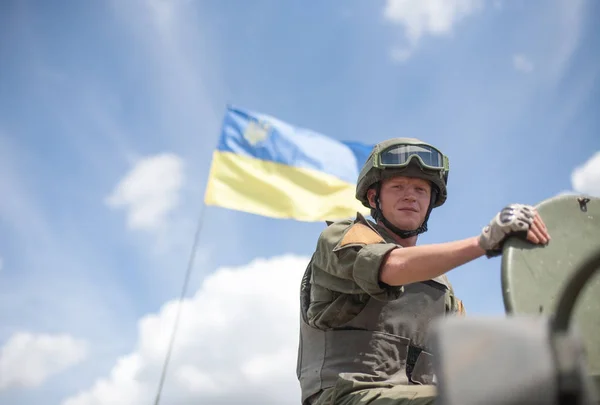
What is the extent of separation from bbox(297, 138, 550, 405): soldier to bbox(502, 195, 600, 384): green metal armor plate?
9.9 inches

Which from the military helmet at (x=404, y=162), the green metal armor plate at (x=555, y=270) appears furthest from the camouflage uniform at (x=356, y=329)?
the green metal armor plate at (x=555, y=270)

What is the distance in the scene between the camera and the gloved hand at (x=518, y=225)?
2.37 m

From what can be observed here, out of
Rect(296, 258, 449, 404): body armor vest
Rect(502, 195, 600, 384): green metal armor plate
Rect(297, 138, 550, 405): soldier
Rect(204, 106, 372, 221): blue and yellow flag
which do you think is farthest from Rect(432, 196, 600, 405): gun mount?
Rect(204, 106, 372, 221): blue and yellow flag

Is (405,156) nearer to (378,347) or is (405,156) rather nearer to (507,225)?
(378,347)

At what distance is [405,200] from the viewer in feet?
13.6

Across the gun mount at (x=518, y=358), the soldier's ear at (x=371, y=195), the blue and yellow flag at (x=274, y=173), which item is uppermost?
the blue and yellow flag at (x=274, y=173)

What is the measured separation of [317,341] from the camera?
12.3 feet

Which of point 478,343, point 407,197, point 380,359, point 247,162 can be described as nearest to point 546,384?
point 478,343

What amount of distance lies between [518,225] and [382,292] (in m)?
0.99

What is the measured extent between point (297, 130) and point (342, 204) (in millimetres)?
1947

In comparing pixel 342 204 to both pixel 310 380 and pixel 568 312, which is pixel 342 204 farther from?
pixel 568 312

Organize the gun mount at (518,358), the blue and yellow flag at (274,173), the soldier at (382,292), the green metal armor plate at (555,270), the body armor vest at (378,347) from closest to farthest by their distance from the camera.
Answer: the gun mount at (518,358) → the green metal armor plate at (555,270) → the soldier at (382,292) → the body armor vest at (378,347) → the blue and yellow flag at (274,173)

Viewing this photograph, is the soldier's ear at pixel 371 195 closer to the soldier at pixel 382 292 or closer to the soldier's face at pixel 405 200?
the soldier at pixel 382 292

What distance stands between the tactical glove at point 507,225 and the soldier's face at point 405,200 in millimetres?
1591
